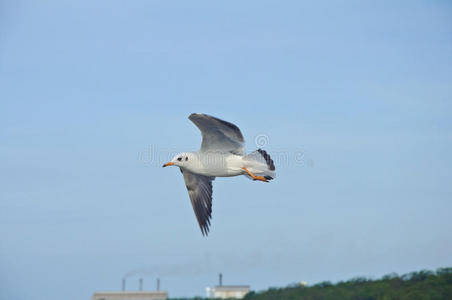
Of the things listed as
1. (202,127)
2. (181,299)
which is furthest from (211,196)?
(181,299)

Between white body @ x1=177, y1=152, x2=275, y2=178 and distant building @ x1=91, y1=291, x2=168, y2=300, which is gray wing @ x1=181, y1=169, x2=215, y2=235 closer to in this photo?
white body @ x1=177, y1=152, x2=275, y2=178

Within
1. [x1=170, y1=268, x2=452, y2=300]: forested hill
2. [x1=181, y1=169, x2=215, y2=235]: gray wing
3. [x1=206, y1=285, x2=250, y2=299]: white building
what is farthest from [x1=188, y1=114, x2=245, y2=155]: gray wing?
[x1=206, y1=285, x2=250, y2=299]: white building

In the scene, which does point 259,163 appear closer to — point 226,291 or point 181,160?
point 181,160

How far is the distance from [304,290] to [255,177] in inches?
2033

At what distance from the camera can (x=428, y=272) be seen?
56.4 meters

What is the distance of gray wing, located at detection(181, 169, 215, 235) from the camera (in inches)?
887

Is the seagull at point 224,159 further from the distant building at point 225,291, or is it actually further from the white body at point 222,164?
the distant building at point 225,291

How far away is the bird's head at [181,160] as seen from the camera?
20.6m

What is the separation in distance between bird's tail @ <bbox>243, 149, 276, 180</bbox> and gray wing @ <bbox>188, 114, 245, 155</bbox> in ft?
0.97

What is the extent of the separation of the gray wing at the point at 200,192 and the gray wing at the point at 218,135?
2277 mm

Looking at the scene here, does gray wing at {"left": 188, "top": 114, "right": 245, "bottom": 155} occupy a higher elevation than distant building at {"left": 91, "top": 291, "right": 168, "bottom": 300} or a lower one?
lower

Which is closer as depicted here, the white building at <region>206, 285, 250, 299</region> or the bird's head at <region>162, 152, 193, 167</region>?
the bird's head at <region>162, 152, 193, 167</region>

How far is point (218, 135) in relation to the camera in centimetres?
→ 1977

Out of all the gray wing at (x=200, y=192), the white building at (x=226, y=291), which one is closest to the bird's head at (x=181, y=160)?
the gray wing at (x=200, y=192)
